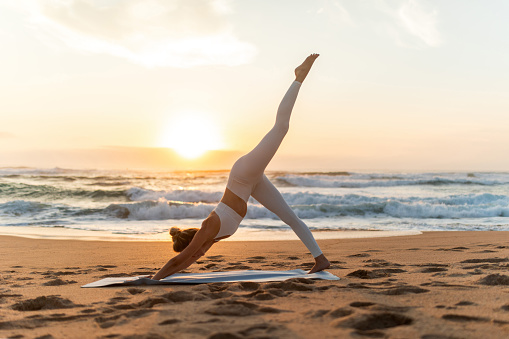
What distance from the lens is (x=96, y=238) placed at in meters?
9.10

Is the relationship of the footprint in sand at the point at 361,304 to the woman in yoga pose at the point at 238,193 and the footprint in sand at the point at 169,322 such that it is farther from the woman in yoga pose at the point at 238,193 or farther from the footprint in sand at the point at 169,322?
the woman in yoga pose at the point at 238,193

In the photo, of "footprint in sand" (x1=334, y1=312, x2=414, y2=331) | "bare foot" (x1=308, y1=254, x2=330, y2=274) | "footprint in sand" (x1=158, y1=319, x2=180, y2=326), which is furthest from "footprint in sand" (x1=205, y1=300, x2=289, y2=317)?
→ "bare foot" (x1=308, y1=254, x2=330, y2=274)

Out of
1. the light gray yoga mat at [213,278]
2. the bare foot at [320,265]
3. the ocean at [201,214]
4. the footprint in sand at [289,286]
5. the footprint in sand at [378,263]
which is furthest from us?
the ocean at [201,214]

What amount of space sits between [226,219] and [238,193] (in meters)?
0.27

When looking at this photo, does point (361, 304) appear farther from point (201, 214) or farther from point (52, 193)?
point (52, 193)

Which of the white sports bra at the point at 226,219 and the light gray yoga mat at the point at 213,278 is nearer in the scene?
the light gray yoga mat at the point at 213,278

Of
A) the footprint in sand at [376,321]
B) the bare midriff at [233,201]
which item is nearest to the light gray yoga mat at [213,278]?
the bare midriff at [233,201]

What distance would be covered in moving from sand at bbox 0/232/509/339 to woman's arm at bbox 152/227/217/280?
13.0 inches

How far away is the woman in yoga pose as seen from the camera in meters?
4.14

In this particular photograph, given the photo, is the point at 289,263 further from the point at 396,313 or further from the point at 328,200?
the point at 328,200

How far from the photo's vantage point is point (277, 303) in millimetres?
3086

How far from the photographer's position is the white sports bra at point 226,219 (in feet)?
13.9

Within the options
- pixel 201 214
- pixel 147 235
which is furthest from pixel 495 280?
pixel 201 214

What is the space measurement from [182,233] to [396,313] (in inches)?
91.7
